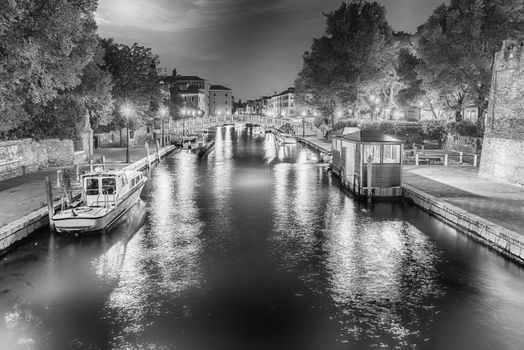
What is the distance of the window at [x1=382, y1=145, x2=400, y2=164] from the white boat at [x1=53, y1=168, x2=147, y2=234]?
44.2 feet

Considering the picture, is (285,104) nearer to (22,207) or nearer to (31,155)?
(31,155)

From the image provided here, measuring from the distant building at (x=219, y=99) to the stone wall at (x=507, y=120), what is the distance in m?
150

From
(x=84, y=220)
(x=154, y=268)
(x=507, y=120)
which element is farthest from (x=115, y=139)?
(x=507, y=120)

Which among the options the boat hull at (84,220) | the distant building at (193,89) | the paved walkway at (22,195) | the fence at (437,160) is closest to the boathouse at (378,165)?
the fence at (437,160)

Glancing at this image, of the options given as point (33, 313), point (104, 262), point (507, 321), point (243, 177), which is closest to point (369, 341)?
point (507, 321)

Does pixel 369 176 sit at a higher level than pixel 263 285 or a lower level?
higher

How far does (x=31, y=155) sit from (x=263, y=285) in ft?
73.0

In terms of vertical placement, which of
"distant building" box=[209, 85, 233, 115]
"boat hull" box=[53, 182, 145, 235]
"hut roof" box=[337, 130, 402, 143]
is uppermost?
"distant building" box=[209, 85, 233, 115]

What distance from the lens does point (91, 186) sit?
18.7 metres

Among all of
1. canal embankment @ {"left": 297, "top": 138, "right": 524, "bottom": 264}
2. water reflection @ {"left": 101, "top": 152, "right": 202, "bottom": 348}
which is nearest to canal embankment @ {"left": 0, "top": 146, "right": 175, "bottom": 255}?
water reflection @ {"left": 101, "top": 152, "right": 202, "bottom": 348}

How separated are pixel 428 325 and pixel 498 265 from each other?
5.20 metres

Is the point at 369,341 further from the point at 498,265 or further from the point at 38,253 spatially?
the point at 38,253

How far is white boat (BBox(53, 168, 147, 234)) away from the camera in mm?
16578

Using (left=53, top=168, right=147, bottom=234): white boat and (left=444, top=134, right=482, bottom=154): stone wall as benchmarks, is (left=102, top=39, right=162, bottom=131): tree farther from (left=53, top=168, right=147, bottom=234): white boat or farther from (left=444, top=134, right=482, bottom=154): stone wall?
(left=444, top=134, right=482, bottom=154): stone wall
